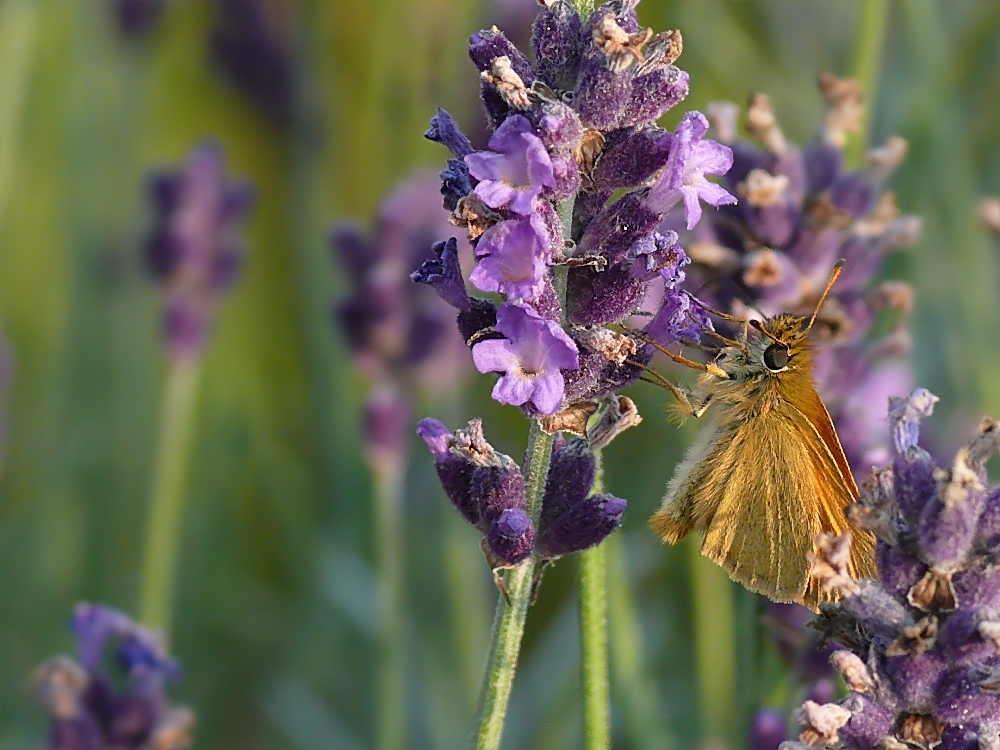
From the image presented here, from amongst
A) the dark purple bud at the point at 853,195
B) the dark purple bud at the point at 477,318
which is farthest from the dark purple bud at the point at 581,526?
the dark purple bud at the point at 853,195

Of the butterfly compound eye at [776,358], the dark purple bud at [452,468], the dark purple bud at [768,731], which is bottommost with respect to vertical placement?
the dark purple bud at [768,731]

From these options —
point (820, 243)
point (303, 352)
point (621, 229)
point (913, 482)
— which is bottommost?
point (913, 482)

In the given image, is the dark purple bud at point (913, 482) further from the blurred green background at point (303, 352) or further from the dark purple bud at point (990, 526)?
the blurred green background at point (303, 352)

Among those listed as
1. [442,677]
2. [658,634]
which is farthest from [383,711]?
[658,634]

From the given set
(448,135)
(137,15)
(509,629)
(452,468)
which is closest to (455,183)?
(448,135)

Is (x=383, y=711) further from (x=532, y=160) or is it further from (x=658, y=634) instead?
(x=532, y=160)

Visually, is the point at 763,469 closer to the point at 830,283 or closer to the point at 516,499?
the point at 830,283
